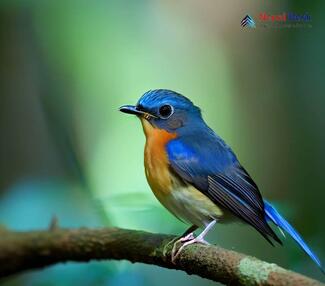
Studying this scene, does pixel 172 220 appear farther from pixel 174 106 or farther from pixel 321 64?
pixel 321 64

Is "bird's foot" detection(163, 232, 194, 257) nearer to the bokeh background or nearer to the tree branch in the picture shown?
the tree branch

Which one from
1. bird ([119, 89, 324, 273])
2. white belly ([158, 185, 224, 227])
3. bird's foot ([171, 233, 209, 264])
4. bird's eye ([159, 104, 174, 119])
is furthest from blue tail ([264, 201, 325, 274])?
bird's eye ([159, 104, 174, 119])

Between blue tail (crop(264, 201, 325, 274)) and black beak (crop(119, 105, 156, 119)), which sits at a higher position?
black beak (crop(119, 105, 156, 119))

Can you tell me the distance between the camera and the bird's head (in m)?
2.48

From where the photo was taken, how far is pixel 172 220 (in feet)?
8.82

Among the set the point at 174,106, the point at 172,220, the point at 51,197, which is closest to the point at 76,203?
the point at 51,197

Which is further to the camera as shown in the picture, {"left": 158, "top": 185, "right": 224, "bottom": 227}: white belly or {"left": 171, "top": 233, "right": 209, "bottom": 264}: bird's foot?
{"left": 158, "top": 185, "right": 224, "bottom": 227}: white belly

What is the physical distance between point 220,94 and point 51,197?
1.10 m

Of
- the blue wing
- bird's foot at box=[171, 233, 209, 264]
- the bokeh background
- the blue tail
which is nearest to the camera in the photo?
bird's foot at box=[171, 233, 209, 264]

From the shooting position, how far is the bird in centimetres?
248

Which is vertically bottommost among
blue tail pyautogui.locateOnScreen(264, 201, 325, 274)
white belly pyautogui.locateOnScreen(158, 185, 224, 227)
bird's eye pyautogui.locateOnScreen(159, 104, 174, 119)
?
blue tail pyautogui.locateOnScreen(264, 201, 325, 274)

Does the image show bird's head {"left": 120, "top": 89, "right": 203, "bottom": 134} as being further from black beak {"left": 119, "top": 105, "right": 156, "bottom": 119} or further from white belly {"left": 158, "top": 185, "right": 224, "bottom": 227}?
white belly {"left": 158, "top": 185, "right": 224, "bottom": 227}

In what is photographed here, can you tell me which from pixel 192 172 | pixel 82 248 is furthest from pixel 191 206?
pixel 82 248

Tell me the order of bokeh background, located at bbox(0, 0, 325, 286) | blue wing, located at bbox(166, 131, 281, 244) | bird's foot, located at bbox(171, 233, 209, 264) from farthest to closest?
bokeh background, located at bbox(0, 0, 325, 286), blue wing, located at bbox(166, 131, 281, 244), bird's foot, located at bbox(171, 233, 209, 264)
